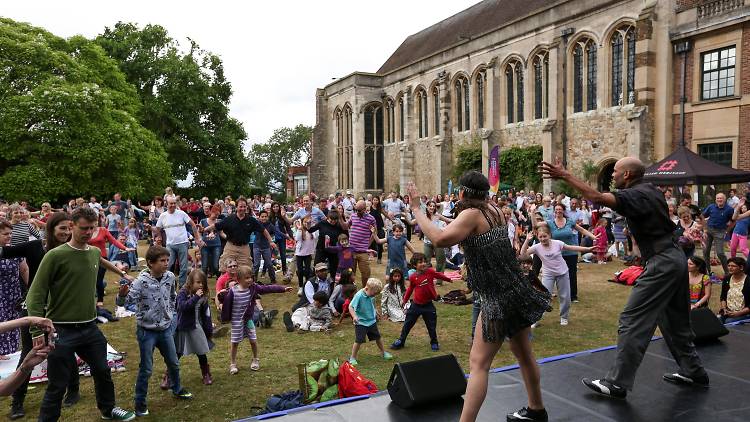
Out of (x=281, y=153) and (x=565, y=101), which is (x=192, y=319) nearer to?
(x=565, y=101)

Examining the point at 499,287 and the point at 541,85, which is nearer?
the point at 499,287

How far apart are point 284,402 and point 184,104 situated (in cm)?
3472

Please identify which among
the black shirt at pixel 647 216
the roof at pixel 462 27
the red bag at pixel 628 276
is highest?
the roof at pixel 462 27

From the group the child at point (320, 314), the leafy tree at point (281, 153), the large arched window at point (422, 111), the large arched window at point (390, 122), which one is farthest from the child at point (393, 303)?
the leafy tree at point (281, 153)

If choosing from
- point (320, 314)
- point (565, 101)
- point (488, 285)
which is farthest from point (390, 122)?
point (488, 285)

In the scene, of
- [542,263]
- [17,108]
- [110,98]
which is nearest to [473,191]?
[542,263]

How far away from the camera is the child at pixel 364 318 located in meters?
6.57

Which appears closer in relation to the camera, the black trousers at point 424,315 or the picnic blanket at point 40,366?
the picnic blanket at point 40,366

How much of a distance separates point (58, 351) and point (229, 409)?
5.45 ft

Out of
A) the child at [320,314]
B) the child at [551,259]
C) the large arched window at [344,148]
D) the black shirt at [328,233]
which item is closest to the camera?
the child at [551,259]

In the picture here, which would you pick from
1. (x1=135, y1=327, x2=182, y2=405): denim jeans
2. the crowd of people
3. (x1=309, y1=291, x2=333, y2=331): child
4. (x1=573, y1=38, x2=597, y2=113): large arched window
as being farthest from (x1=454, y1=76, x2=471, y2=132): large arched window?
(x1=135, y1=327, x2=182, y2=405): denim jeans

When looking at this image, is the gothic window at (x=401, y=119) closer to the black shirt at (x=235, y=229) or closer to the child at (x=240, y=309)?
the black shirt at (x=235, y=229)

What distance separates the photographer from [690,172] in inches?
539

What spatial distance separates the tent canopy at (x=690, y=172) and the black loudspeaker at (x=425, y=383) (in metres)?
11.7
